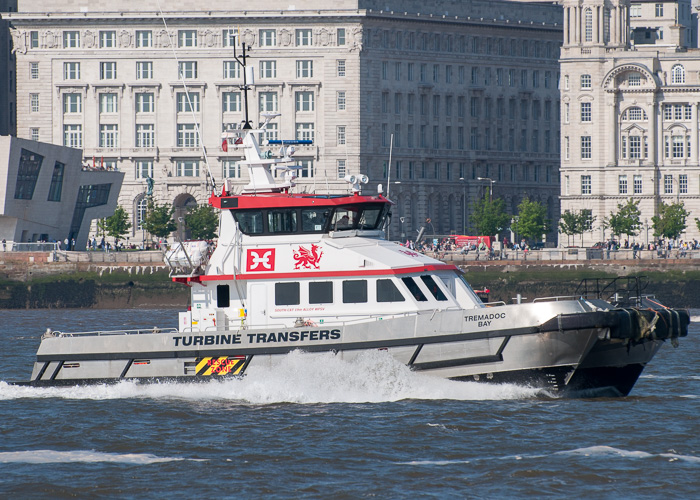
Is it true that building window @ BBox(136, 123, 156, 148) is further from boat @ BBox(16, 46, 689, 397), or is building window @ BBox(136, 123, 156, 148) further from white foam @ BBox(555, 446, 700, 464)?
white foam @ BBox(555, 446, 700, 464)

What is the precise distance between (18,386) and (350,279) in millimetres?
9376

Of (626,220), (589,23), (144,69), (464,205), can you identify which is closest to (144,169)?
(144,69)

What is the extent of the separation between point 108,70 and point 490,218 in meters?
38.7

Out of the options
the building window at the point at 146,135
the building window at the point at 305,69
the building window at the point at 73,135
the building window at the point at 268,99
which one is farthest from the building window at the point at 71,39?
the building window at the point at 305,69

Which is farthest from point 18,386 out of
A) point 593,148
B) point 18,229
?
point 593,148

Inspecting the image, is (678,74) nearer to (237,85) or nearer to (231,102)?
(237,85)

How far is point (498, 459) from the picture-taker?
29.7 metres

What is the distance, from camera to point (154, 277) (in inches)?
3546

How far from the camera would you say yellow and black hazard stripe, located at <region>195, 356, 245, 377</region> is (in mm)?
35812

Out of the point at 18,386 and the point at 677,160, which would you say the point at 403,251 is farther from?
the point at 677,160

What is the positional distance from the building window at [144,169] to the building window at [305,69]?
Result: 54.0 ft

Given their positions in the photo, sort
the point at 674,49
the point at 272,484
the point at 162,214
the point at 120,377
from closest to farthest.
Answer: the point at 272,484, the point at 120,377, the point at 162,214, the point at 674,49

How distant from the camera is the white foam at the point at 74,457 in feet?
98.8

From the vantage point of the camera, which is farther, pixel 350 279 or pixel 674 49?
pixel 674 49
